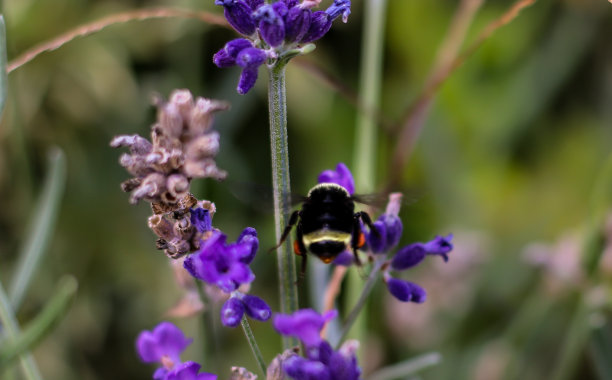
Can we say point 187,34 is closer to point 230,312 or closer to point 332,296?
point 332,296

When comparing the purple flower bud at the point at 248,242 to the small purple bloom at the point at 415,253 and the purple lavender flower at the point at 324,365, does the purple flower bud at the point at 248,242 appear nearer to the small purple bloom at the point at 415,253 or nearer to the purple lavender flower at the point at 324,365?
the purple lavender flower at the point at 324,365

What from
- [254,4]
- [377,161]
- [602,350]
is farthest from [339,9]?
[377,161]

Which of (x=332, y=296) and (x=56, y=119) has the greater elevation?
(x=56, y=119)

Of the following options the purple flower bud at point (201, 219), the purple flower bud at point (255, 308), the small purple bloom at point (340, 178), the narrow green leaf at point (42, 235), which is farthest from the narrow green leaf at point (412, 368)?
the narrow green leaf at point (42, 235)

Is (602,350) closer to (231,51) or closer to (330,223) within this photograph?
(330,223)

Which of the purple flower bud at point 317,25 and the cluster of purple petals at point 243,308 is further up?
the purple flower bud at point 317,25

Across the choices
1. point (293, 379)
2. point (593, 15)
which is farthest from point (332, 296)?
point (593, 15)
